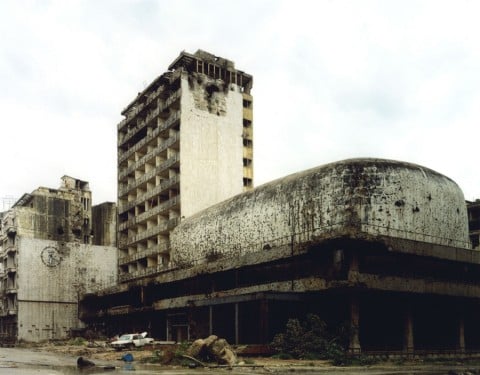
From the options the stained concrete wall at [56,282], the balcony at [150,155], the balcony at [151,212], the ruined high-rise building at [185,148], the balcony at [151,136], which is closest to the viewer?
the balcony at [151,212]

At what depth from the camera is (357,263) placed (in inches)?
1742

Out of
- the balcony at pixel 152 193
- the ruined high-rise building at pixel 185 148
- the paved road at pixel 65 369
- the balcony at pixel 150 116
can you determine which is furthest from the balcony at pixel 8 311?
the paved road at pixel 65 369

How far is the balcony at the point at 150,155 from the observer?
78.4 m

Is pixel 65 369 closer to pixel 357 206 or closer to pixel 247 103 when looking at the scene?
pixel 357 206

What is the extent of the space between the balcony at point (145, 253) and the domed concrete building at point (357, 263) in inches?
843

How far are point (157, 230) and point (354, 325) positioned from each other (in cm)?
4219

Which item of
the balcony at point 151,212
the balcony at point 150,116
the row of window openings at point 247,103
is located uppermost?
the row of window openings at point 247,103

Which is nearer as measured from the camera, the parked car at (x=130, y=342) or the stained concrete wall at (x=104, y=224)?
the parked car at (x=130, y=342)

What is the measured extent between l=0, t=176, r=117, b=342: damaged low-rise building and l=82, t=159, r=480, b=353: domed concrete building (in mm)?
38709

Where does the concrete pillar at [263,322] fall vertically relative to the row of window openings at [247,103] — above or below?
below

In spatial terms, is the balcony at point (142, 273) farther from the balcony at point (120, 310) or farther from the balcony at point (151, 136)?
the balcony at point (151, 136)

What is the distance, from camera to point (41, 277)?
286ft

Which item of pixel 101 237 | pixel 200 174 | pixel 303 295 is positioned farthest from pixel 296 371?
pixel 101 237

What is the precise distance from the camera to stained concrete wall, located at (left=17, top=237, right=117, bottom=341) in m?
85.1
